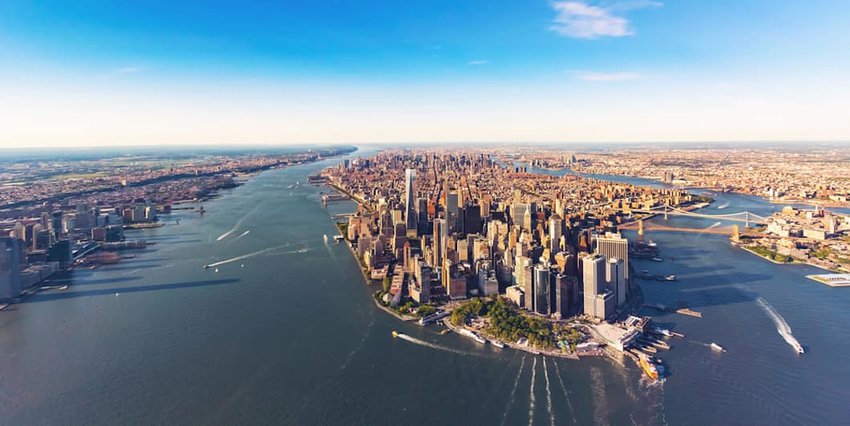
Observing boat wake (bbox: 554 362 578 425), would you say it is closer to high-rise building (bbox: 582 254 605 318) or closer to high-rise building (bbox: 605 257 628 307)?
high-rise building (bbox: 582 254 605 318)

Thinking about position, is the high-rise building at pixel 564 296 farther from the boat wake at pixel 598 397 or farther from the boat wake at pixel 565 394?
the boat wake at pixel 598 397

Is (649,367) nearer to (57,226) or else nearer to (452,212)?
(452,212)

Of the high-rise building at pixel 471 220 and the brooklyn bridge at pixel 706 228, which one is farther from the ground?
A: the high-rise building at pixel 471 220

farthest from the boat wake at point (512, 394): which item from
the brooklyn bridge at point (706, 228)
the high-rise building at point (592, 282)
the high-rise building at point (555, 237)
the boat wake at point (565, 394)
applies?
the brooklyn bridge at point (706, 228)

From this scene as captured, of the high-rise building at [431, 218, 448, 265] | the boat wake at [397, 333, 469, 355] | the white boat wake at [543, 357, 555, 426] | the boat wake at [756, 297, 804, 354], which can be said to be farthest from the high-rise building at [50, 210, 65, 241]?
the boat wake at [756, 297, 804, 354]

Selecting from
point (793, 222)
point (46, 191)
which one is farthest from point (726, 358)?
point (46, 191)

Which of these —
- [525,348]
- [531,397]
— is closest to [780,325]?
[525,348]
